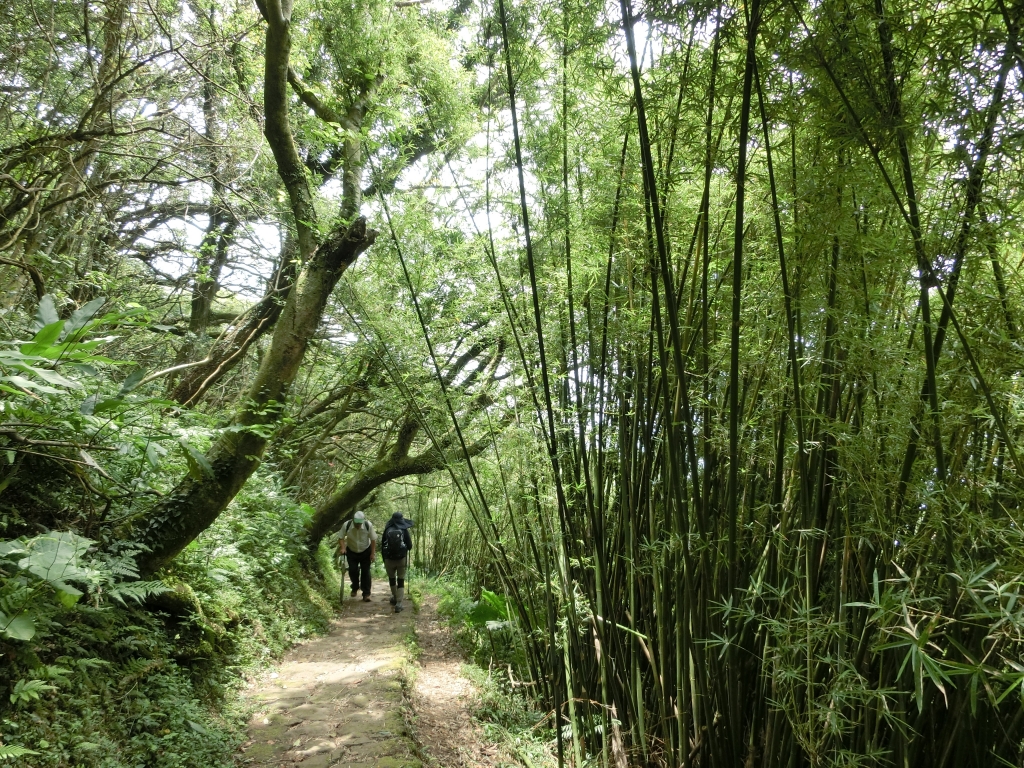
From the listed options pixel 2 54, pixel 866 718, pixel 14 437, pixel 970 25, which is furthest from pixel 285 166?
pixel 866 718

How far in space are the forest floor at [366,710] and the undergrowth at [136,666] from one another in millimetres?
197

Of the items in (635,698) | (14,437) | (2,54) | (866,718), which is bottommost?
(635,698)

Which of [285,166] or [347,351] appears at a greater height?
[285,166]

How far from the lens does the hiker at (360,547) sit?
626cm

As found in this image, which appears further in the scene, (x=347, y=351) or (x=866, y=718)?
(x=347, y=351)

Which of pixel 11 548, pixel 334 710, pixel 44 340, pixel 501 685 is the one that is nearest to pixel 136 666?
pixel 11 548

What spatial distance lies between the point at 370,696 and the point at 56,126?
402cm

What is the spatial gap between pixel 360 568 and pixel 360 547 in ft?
2.49

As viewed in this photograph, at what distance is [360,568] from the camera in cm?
702

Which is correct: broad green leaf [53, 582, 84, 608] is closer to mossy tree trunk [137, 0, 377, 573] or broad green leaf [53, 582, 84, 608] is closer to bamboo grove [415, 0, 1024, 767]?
mossy tree trunk [137, 0, 377, 573]

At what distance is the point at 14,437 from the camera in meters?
1.93

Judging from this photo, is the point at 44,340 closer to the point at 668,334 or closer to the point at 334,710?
the point at 668,334

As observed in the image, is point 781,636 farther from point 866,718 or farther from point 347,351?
point 347,351

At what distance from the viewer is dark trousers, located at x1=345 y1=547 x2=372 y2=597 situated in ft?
21.9
